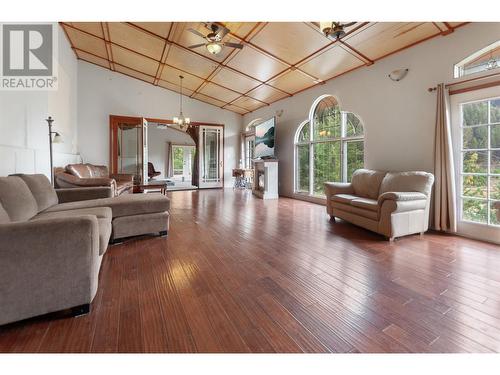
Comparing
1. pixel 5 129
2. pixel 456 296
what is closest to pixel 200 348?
pixel 456 296

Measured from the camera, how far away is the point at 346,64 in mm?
4738

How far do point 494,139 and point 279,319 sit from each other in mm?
3590

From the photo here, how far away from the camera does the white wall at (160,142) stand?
39.0 feet

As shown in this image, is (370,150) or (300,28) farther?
(370,150)

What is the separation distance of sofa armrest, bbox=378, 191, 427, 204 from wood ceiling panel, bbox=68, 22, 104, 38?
6.10 m

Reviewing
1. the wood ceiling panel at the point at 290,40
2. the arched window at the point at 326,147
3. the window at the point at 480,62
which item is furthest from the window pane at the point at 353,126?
the window at the point at 480,62

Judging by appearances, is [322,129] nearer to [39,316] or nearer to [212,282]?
[212,282]

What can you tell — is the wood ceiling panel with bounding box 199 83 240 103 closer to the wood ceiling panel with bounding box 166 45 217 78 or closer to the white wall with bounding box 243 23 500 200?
the wood ceiling panel with bounding box 166 45 217 78

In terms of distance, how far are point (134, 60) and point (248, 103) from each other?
355 centimetres

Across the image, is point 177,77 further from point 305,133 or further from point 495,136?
point 495,136

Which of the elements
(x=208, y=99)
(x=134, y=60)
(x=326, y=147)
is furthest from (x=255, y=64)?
(x=208, y=99)

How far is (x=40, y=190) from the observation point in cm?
266

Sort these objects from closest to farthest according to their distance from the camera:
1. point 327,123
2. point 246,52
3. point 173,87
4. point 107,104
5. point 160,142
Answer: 1. point 246,52
2. point 327,123
3. point 107,104
4. point 173,87
5. point 160,142

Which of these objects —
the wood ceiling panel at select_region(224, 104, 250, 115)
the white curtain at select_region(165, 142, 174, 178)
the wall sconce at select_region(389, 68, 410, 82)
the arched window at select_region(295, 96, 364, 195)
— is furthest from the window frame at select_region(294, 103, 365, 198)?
the white curtain at select_region(165, 142, 174, 178)
